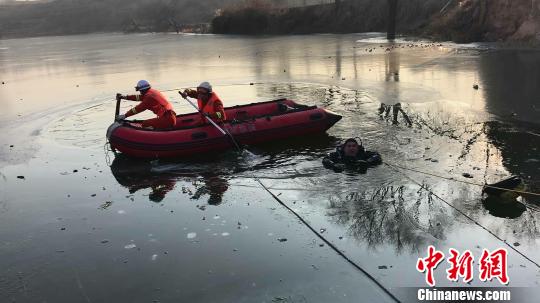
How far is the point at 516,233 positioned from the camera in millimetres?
7250

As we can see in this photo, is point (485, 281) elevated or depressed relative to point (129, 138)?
depressed

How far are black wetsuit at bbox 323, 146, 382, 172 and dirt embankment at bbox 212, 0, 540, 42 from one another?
2165 cm

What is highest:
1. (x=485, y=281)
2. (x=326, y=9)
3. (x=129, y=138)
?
(x=326, y=9)

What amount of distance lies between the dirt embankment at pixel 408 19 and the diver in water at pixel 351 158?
2170cm

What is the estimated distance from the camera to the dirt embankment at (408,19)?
29500 mm

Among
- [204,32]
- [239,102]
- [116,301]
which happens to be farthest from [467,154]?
[204,32]

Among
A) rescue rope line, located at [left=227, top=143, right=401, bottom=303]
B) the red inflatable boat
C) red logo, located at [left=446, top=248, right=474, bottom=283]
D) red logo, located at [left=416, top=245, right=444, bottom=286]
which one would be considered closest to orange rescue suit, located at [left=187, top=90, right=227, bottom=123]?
the red inflatable boat

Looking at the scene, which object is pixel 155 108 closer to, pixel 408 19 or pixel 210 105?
pixel 210 105

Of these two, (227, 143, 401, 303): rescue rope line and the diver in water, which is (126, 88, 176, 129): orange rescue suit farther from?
the diver in water

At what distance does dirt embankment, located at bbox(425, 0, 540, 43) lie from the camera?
2817 centimetres

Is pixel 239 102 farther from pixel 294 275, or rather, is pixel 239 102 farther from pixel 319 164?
pixel 294 275

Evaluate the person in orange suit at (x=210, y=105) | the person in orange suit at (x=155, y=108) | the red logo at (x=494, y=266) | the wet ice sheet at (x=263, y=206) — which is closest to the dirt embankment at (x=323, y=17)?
the wet ice sheet at (x=263, y=206)

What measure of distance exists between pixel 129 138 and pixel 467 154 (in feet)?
23.8

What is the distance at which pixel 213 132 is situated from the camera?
11258 millimetres
